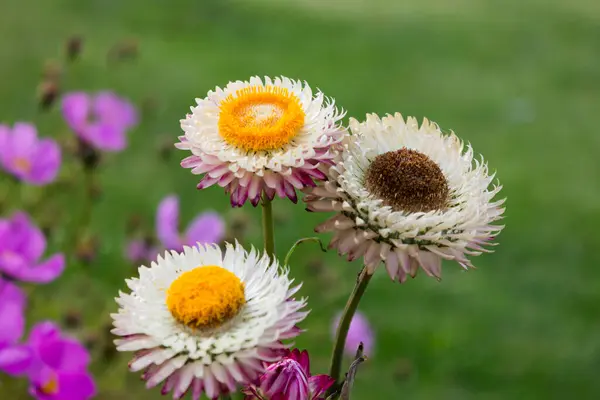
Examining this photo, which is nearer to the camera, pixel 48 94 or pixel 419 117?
pixel 48 94

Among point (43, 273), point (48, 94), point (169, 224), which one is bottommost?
point (43, 273)

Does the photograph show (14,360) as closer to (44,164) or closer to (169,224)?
(169,224)

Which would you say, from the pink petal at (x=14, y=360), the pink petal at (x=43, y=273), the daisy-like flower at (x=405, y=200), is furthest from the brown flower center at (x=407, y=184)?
the pink petal at (x=43, y=273)

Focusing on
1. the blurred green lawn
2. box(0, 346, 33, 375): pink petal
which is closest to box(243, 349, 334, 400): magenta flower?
box(0, 346, 33, 375): pink petal

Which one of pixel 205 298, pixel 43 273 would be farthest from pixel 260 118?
pixel 43 273

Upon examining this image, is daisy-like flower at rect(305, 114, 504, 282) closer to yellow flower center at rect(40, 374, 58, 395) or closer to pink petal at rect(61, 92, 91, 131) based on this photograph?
yellow flower center at rect(40, 374, 58, 395)

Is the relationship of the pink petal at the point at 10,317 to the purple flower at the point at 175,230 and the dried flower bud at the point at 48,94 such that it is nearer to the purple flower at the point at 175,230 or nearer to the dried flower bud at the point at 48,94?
the purple flower at the point at 175,230

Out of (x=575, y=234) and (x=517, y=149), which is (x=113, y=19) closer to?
(x=517, y=149)
